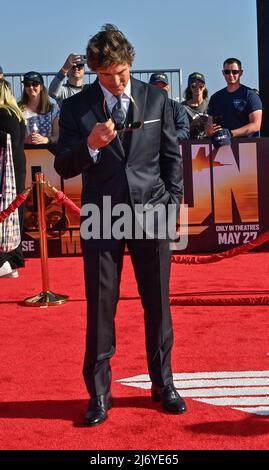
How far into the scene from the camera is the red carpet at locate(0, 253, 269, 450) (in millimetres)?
3627

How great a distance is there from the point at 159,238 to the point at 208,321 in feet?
7.46

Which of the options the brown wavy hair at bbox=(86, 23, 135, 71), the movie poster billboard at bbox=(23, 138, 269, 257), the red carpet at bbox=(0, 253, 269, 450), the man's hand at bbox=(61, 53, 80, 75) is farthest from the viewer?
the man's hand at bbox=(61, 53, 80, 75)

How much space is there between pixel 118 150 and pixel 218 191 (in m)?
5.87

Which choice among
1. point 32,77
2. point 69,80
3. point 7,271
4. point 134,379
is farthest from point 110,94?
A: point 69,80

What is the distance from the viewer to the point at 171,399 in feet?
13.1

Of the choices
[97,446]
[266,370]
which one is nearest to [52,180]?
[266,370]

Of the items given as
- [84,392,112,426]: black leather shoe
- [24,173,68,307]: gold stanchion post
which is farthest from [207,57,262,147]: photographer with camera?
[84,392,112,426]: black leather shoe

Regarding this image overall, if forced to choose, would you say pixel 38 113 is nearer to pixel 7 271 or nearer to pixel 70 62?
pixel 70 62

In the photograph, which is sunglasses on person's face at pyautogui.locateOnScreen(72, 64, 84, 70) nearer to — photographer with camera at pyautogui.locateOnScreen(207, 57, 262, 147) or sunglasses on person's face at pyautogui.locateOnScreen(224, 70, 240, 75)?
photographer with camera at pyautogui.locateOnScreen(207, 57, 262, 147)

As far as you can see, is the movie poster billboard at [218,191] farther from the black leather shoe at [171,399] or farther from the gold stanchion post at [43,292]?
the black leather shoe at [171,399]

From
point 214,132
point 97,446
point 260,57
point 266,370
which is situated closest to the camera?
point 97,446

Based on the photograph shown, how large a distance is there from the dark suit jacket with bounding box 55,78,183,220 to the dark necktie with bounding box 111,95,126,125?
59 millimetres

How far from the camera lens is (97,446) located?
3.51 meters
